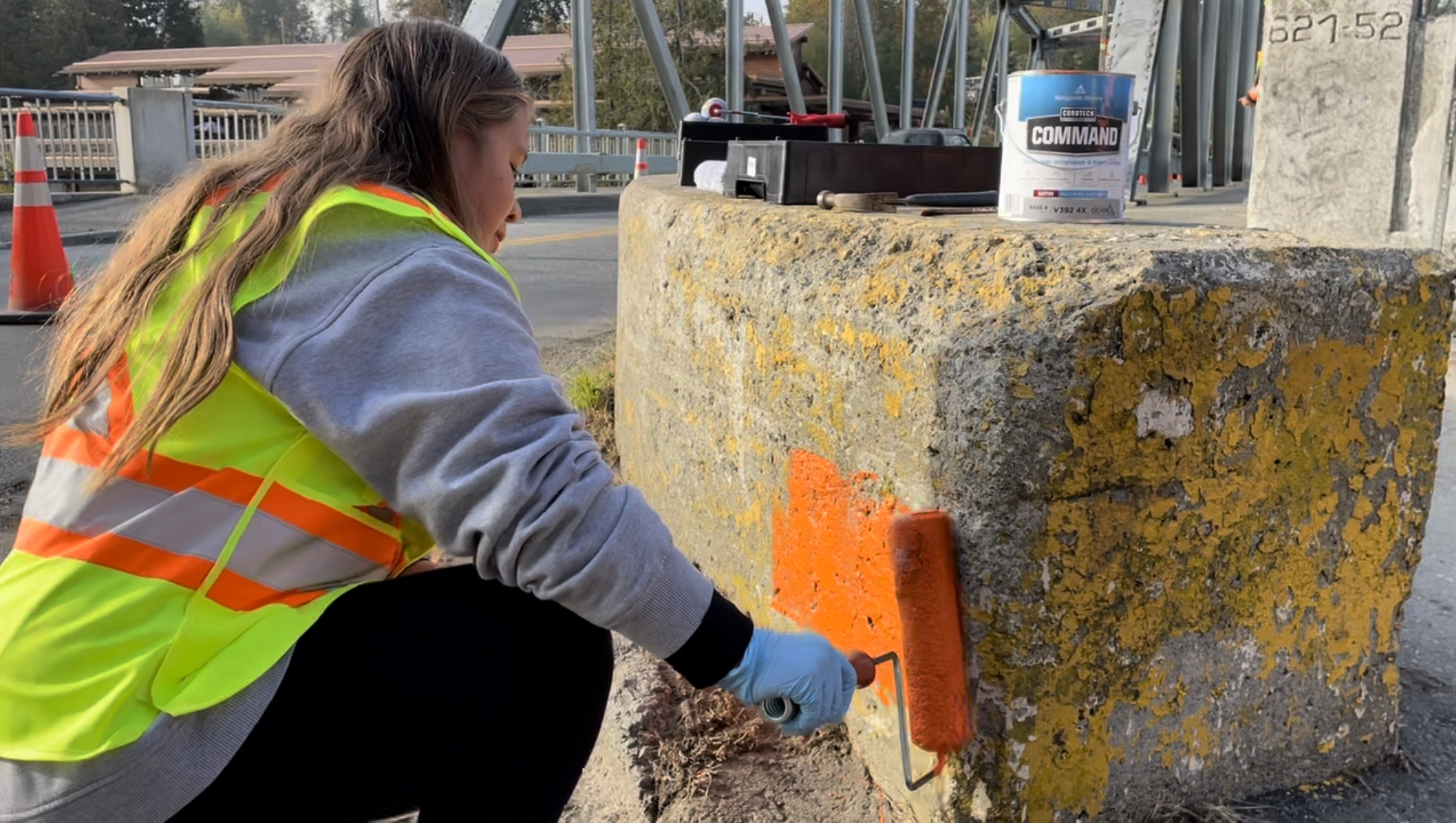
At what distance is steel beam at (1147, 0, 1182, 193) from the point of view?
6133 mm

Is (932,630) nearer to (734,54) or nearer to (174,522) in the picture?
(174,522)

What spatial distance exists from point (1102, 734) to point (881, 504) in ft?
1.28

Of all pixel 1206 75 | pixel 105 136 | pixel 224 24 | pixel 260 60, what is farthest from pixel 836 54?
pixel 224 24

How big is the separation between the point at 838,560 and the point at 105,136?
14.5 meters

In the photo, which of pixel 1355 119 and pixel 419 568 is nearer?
pixel 419 568

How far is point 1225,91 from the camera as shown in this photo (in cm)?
866

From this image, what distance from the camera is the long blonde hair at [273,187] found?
3.51ft

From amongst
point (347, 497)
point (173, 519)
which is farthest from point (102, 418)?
point (347, 497)

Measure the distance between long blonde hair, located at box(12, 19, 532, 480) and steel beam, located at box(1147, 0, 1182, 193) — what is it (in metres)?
5.52

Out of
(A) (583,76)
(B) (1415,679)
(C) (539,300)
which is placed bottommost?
(B) (1415,679)

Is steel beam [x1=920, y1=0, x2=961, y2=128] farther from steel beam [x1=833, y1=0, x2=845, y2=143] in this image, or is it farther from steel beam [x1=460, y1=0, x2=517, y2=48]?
steel beam [x1=460, y1=0, x2=517, y2=48]

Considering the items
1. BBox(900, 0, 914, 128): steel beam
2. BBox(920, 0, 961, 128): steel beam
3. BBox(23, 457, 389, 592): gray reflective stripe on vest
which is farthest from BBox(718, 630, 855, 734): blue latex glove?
BBox(900, 0, 914, 128): steel beam

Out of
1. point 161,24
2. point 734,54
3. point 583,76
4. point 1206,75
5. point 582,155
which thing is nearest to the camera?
point 1206,75

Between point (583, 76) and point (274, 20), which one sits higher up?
point (274, 20)
